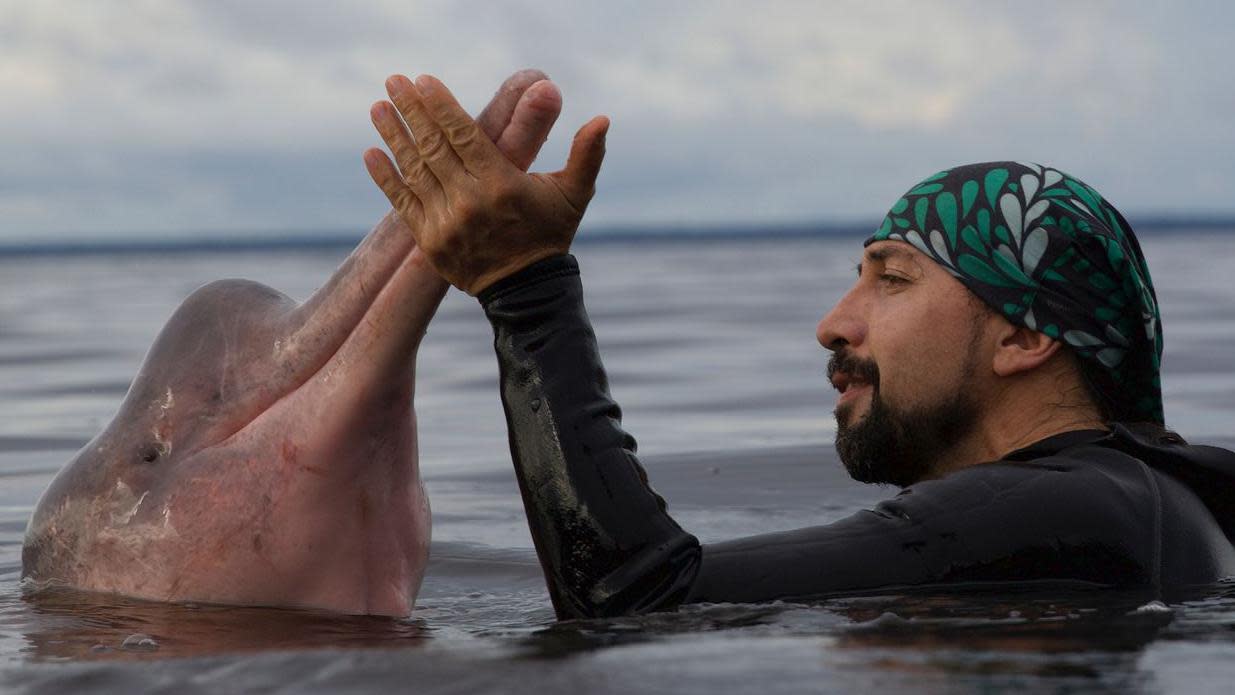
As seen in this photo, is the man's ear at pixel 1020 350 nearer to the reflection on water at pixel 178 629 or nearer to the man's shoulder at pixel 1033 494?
the man's shoulder at pixel 1033 494

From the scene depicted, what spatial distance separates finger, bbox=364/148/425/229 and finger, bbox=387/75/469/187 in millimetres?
57

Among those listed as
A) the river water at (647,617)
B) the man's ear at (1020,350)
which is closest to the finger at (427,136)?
the river water at (647,617)

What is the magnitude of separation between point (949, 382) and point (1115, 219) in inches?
29.1

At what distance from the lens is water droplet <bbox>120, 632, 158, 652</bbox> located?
4.55 m

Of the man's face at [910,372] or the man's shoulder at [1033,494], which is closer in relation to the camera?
the man's shoulder at [1033,494]

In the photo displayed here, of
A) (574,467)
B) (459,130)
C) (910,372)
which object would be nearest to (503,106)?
(459,130)

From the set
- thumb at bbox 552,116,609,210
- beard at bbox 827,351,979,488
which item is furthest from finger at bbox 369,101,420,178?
beard at bbox 827,351,979,488

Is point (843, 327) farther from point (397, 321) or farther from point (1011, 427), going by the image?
point (397, 321)

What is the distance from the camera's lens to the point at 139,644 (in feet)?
15.1

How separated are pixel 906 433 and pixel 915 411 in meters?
0.07

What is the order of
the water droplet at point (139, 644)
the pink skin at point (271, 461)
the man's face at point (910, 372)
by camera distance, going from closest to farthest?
1. the water droplet at point (139, 644)
2. the pink skin at point (271, 461)
3. the man's face at point (910, 372)

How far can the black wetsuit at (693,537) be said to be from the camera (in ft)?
14.2

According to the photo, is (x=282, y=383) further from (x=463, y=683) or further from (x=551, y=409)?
(x=463, y=683)

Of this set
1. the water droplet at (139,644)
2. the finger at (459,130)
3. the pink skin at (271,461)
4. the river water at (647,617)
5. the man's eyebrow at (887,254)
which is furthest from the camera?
the man's eyebrow at (887,254)
